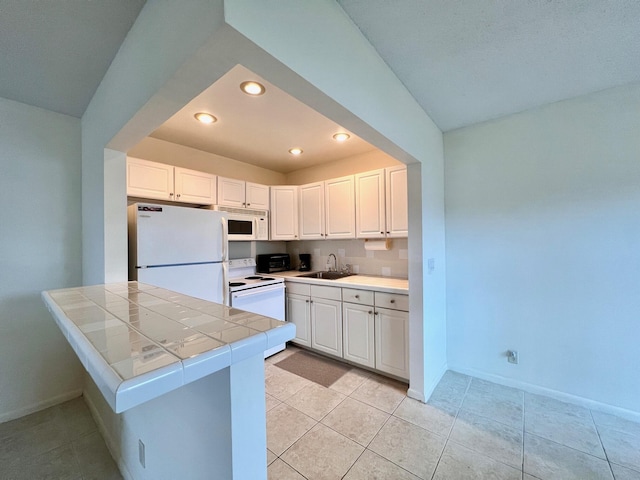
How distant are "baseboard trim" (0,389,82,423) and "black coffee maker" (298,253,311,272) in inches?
101

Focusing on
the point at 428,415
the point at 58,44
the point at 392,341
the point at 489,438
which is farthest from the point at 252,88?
the point at 489,438

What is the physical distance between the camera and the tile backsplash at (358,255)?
2.93 meters

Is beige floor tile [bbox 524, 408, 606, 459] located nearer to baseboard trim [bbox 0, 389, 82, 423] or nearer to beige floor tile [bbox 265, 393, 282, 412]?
beige floor tile [bbox 265, 393, 282, 412]

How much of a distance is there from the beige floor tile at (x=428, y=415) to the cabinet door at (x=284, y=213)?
2.26m

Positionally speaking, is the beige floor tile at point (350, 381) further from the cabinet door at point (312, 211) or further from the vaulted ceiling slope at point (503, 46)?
the vaulted ceiling slope at point (503, 46)

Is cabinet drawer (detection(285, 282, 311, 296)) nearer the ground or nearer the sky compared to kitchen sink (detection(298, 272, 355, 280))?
nearer the ground

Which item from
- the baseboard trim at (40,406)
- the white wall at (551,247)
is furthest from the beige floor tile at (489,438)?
Answer: the baseboard trim at (40,406)

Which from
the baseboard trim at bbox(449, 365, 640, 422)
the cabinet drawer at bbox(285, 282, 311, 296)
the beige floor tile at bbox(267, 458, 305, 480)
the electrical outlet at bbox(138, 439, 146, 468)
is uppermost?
the cabinet drawer at bbox(285, 282, 311, 296)

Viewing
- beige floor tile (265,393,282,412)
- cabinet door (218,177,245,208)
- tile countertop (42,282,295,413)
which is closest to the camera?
tile countertop (42,282,295,413)

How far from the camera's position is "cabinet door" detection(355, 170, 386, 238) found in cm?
274

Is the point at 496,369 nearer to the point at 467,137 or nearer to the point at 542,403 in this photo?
the point at 542,403

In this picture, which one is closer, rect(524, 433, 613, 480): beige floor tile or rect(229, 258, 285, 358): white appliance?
rect(524, 433, 613, 480): beige floor tile

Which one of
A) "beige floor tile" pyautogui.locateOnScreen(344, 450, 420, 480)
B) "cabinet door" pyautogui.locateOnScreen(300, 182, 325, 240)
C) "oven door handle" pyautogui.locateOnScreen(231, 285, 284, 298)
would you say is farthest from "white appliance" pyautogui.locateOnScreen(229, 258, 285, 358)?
"beige floor tile" pyautogui.locateOnScreen(344, 450, 420, 480)

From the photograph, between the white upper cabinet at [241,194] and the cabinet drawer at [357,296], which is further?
the white upper cabinet at [241,194]
